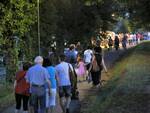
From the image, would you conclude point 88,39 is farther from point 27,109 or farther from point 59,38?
point 27,109

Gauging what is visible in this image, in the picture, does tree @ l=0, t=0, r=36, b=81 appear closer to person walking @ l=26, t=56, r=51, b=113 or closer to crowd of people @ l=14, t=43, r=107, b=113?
crowd of people @ l=14, t=43, r=107, b=113

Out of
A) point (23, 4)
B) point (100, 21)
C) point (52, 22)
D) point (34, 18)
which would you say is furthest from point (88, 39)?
point (23, 4)

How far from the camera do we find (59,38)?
47.0 meters

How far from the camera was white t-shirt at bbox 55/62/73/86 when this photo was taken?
15.2m

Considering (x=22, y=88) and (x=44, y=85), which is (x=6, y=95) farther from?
(x=44, y=85)

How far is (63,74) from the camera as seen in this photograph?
1526cm

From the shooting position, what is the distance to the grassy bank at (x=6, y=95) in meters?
20.1

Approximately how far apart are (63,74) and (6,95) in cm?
876

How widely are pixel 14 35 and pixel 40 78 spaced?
47.5 ft

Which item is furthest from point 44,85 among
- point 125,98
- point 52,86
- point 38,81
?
point 125,98

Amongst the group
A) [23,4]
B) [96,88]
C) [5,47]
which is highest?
[23,4]

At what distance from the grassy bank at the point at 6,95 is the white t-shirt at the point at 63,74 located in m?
4.41

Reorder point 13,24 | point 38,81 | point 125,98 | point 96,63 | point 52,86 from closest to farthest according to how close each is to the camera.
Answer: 1. point 38,81
2. point 52,86
3. point 125,98
4. point 96,63
5. point 13,24

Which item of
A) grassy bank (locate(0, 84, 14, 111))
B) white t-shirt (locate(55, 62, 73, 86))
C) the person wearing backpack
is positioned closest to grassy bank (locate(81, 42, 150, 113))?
the person wearing backpack
